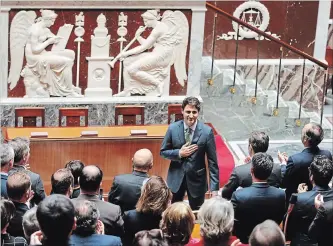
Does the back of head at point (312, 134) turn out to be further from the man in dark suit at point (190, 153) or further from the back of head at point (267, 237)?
the back of head at point (267, 237)

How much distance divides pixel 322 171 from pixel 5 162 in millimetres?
2480

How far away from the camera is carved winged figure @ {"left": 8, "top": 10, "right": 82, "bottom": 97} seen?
430 inches

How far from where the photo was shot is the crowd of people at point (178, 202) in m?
6.05

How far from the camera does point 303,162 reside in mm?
8281

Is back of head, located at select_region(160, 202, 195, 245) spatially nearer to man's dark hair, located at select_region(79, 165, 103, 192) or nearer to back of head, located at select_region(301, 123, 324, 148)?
man's dark hair, located at select_region(79, 165, 103, 192)

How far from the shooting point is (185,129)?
8.80 metres

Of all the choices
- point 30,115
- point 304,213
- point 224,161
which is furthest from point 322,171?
point 30,115

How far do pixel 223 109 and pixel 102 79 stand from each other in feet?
6.72

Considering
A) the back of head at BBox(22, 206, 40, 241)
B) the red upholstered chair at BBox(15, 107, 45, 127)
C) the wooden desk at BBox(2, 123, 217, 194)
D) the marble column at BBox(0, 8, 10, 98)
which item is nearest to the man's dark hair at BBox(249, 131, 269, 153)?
the back of head at BBox(22, 206, 40, 241)

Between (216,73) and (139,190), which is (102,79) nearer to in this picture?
(216,73)

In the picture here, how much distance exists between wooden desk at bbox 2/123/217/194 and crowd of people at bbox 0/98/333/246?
1869 millimetres

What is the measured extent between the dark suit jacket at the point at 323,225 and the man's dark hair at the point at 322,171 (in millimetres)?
335

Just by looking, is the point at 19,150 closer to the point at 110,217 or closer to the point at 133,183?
the point at 133,183

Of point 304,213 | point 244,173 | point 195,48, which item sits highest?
point 195,48
